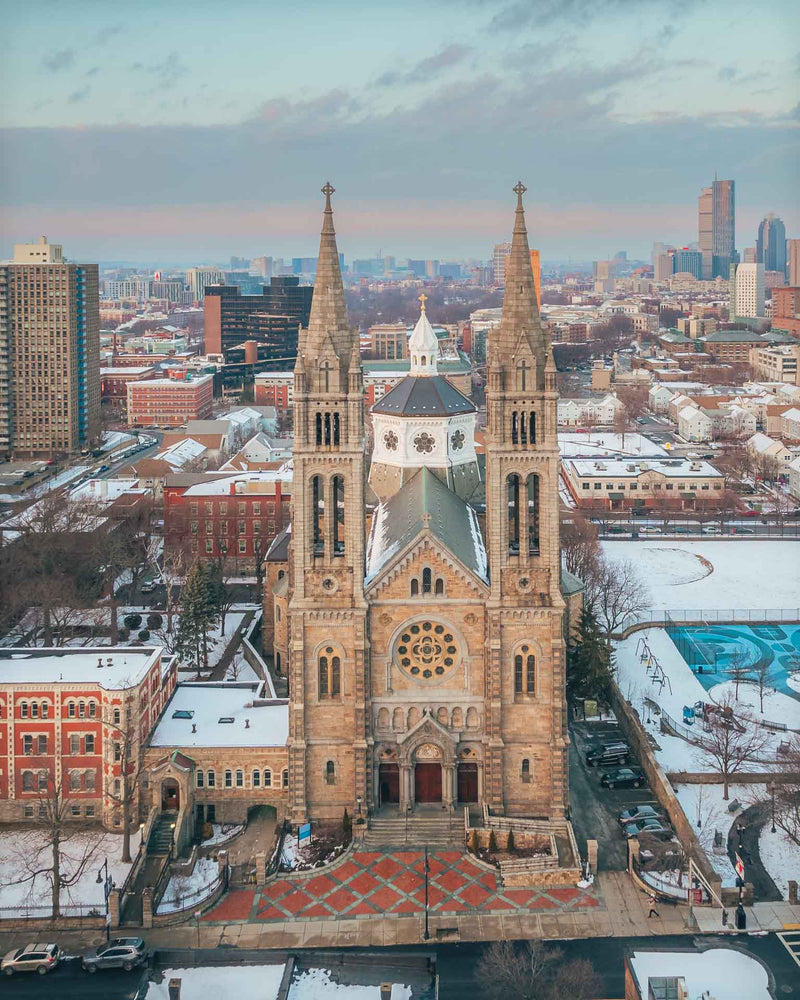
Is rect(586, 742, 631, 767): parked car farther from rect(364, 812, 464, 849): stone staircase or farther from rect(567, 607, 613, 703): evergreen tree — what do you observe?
rect(364, 812, 464, 849): stone staircase

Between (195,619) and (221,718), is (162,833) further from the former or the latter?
(195,619)

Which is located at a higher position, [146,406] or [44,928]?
[146,406]

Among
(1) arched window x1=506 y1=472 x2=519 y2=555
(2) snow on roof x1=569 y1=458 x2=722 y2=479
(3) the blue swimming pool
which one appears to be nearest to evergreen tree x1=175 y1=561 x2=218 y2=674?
(1) arched window x1=506 y1=472 x2=519 y2=555

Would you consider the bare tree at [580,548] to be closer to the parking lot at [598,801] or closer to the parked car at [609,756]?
the parking lot at [598,801]

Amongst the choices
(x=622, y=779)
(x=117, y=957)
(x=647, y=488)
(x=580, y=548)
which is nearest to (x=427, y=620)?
(x=622, y=779)

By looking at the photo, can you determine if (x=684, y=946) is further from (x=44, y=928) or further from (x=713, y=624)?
(x=713, y=624)

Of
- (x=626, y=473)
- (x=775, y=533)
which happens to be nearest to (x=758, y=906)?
(x=775, y=533)

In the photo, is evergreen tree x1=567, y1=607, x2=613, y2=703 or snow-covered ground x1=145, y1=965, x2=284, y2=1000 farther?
evergreen tree x1=567, y1=607, x2=613, y2=703
